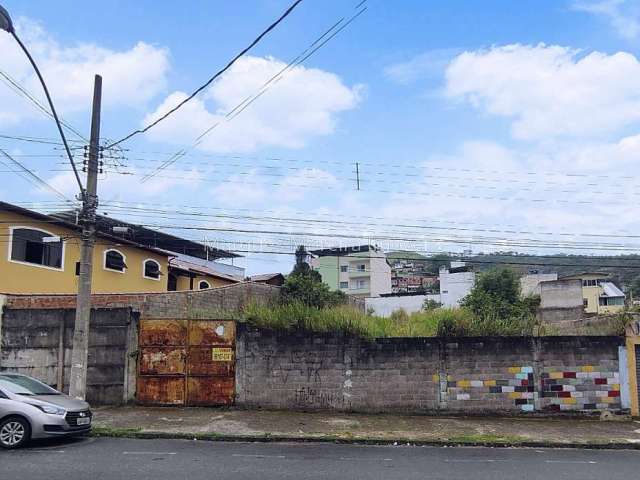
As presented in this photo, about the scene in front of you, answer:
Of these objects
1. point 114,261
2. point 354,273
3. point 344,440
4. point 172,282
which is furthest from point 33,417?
point 354,273

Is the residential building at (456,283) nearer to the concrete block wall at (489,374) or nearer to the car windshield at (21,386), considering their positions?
the concrete block wall at (489,374)

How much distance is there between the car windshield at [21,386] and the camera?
1027 centimetres

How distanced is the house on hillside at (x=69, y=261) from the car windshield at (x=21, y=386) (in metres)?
4.31

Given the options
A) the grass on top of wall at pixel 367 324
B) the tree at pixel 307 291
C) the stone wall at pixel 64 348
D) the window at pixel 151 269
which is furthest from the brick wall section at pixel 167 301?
the window at pixel 151 269

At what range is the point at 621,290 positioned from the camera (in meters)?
74.6

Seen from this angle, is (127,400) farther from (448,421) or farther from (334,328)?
(448,421)

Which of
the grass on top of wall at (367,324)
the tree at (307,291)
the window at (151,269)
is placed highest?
the window at (151,269)

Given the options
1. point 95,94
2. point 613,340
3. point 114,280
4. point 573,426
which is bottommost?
point 573,426

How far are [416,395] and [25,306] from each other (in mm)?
11024

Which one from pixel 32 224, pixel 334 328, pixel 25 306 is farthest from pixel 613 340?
pixel 32 224

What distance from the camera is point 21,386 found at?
1062cm

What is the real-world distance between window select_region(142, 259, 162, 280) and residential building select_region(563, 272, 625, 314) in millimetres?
49644

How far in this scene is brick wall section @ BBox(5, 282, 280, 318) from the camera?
16594mm

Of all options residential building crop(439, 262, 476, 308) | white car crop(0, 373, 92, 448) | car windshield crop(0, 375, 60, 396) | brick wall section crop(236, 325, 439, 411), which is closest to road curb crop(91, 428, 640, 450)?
white car crop(0, 373, 92, 448)
